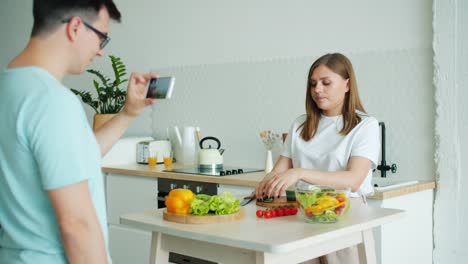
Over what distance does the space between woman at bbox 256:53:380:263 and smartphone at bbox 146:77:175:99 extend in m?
Answer: 0.75

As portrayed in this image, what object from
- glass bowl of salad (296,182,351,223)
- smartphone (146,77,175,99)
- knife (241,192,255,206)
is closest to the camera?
smartphone (146,77,175,99)

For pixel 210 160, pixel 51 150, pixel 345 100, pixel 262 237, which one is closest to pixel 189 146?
pixel 210 160

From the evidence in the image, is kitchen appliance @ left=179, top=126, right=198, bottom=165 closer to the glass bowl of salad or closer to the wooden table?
the wooden table

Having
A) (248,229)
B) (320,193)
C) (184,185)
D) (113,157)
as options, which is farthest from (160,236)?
(113,157)

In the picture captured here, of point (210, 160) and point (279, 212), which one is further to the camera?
point (210, 160)

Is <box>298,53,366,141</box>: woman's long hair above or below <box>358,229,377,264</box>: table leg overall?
above

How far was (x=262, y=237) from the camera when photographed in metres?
1.70

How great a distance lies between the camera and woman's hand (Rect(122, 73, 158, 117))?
5.62 ft

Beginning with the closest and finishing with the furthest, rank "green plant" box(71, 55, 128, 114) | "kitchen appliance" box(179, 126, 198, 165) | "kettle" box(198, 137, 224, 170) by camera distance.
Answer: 1. "kettle" box(198, 137, 224, 170)
2. "kitchen appliance" box(179, 126, 198, 165)
3. "green plant" box(71, 55, 128, 114)

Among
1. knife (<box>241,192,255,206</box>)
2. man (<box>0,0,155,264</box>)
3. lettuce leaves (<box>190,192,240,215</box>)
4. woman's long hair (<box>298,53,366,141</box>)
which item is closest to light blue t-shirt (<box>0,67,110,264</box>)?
man (<box>0,0,155,264</box>)

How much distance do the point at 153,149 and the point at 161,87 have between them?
273 centimetres

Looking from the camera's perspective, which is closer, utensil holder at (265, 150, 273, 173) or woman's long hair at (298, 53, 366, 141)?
woman's long hair at (298, 53, 366, 141)

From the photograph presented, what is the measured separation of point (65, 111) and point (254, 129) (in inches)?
114

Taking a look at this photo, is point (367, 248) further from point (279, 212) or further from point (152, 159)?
point (152, 159)
